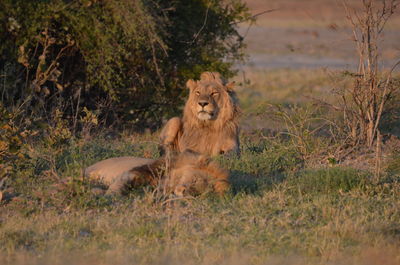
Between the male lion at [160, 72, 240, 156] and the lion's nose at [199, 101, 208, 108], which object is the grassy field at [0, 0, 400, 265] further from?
the lion's nose at [199, 101, 208, 108]

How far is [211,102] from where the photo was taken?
332 inches

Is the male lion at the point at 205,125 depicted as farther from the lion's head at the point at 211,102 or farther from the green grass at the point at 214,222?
the green grass at the point at 214,222

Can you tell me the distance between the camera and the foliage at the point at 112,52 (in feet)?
34.6

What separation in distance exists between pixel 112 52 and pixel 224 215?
5218 mm

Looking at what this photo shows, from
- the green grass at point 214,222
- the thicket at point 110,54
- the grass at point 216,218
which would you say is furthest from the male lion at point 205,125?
the thicket at point 110,54

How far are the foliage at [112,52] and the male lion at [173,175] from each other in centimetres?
269

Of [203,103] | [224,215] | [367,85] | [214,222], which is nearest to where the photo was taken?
[214,222]

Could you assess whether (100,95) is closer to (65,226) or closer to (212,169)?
(212,169)

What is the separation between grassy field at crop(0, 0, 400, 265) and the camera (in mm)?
5203

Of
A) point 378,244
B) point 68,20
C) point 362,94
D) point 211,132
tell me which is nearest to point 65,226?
point 378,244

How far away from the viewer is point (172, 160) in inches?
273

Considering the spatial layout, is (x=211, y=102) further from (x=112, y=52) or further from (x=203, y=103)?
(x=112, y=52)

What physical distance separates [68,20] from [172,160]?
14.7 feet

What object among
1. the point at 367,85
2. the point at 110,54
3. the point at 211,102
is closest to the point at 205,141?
the point at 211,102
